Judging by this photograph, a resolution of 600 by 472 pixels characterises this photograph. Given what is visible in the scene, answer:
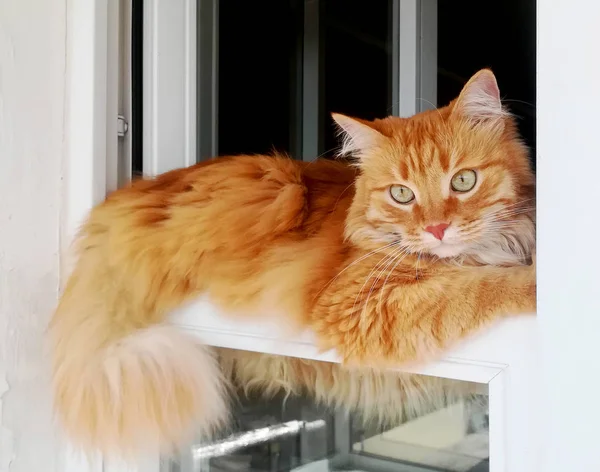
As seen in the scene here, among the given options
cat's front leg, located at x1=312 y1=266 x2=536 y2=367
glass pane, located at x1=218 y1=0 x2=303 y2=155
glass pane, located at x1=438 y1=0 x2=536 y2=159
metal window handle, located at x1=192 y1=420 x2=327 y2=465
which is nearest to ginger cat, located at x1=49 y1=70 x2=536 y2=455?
cat's front leg, located at x1=312 y1=266 x2=536 y2=367

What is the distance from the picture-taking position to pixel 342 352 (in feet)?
2.61

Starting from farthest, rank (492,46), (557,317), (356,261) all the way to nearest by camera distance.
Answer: (492,46) → (356,261) → (557,317)

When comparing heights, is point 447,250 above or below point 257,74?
below

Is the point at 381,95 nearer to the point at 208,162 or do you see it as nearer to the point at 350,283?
the point at 208,162

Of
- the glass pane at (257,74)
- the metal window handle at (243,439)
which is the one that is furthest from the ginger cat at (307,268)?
the glass pane at (257,74)

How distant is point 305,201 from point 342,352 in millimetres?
320

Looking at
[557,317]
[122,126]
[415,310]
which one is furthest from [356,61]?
[557,317]

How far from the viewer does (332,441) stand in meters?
1.10

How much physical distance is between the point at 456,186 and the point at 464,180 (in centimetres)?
1

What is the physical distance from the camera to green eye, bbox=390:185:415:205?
2.79ft

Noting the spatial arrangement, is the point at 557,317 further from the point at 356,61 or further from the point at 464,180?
the point at 356,61

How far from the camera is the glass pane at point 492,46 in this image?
1.55 metres

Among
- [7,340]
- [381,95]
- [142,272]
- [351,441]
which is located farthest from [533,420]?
[381,95]

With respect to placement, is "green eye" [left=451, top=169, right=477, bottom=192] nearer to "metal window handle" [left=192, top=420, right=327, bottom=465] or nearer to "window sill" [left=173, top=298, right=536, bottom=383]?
"window sill" [left=173, top=298, right=536, bottom=383]
